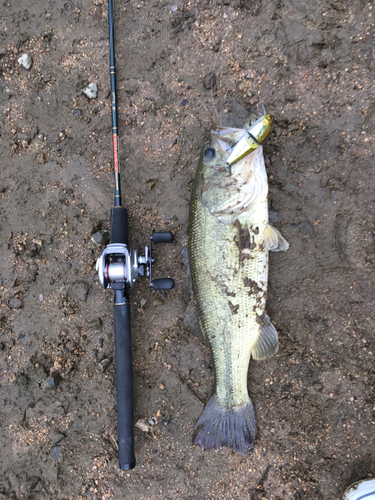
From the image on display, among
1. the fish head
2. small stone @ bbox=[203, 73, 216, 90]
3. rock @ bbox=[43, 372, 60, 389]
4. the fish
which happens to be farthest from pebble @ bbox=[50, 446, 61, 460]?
small stone @ bbox=[203, 73, 216, 90]

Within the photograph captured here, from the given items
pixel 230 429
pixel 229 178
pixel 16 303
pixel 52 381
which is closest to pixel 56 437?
pixel 52 381

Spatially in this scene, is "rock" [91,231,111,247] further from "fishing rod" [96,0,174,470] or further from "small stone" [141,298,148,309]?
"small stone" [141,298,148,309]

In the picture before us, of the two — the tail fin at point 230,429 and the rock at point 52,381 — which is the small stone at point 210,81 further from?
the rock at point 52,381

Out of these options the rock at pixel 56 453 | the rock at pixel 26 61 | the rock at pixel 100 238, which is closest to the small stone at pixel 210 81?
the rock at pixel 100 238

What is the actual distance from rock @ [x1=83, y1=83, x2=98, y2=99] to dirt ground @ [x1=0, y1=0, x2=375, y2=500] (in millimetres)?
61

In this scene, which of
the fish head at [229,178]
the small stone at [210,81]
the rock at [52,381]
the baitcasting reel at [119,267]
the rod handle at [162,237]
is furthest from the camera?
the rock at [52,381]

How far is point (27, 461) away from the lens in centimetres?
262

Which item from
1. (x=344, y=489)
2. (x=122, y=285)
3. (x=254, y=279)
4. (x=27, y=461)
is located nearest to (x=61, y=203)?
(x=122, y=285)

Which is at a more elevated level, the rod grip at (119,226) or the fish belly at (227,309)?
the rod grip at (119,226)

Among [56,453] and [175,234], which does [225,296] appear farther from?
[56,453]

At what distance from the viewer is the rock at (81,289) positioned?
8.66ft

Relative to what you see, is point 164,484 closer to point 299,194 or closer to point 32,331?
point 32,331

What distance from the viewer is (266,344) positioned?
7.73 ft

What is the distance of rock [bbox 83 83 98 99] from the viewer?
2.63 metres
